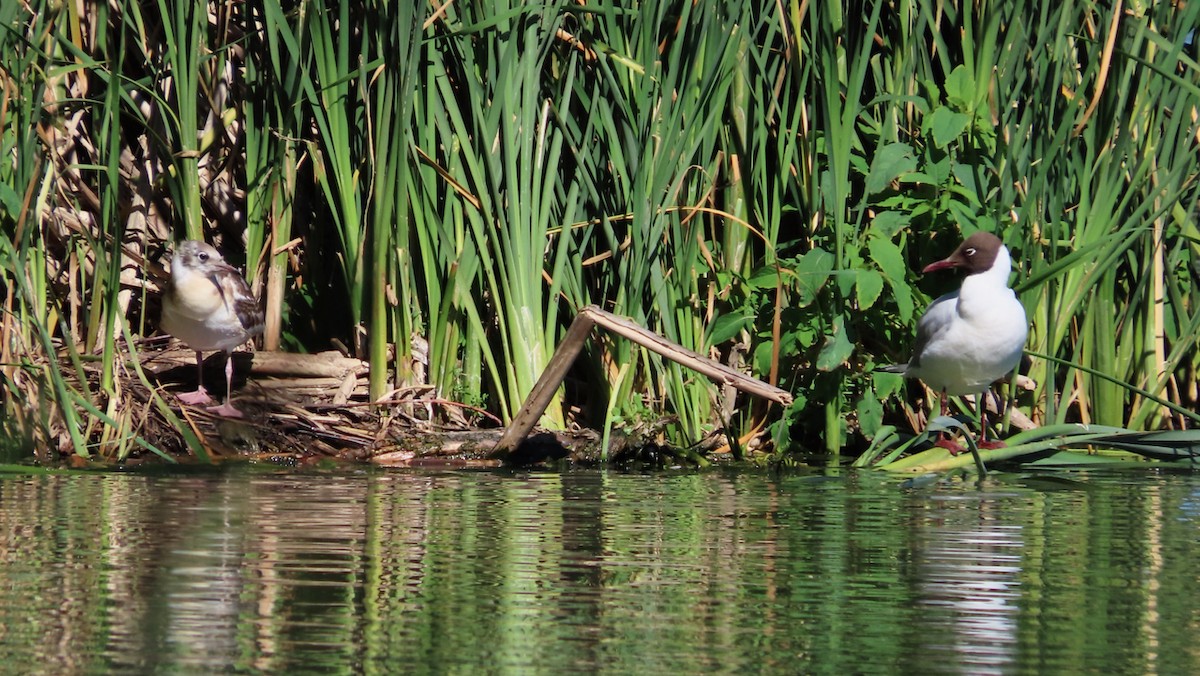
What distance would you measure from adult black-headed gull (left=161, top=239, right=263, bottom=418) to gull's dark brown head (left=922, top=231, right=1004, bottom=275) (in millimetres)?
2687

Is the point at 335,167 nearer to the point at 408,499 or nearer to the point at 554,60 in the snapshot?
the point at 554,60

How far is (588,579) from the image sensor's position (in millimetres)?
3090

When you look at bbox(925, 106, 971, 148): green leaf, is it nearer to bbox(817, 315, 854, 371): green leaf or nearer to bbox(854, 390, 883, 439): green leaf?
bbox(817, 315, 854, 371): green leaf

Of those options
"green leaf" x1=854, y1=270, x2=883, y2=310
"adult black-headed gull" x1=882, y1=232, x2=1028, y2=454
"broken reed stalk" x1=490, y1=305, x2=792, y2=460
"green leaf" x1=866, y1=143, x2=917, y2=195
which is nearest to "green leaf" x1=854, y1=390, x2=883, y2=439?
A: "adult black-headed gull" x1=882, y1=232, x2=1028, y2=454

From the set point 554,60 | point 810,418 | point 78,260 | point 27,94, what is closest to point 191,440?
point 78,260

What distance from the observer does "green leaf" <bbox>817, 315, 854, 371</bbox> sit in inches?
227

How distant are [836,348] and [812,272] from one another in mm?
294

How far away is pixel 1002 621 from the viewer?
2699 mm

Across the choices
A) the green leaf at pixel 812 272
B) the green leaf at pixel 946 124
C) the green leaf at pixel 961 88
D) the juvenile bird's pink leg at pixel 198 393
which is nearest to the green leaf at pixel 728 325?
the green leaf at pixel 812 272

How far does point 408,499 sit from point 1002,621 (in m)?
2.13

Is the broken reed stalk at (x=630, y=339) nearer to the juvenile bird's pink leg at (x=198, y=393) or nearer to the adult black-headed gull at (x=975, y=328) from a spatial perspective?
the adult black-headed gull at (x=975, y=328)

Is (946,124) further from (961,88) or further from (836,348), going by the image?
(836,348)

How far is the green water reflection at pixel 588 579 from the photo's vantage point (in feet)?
7.96

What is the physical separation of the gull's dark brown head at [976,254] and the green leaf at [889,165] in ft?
1.17
